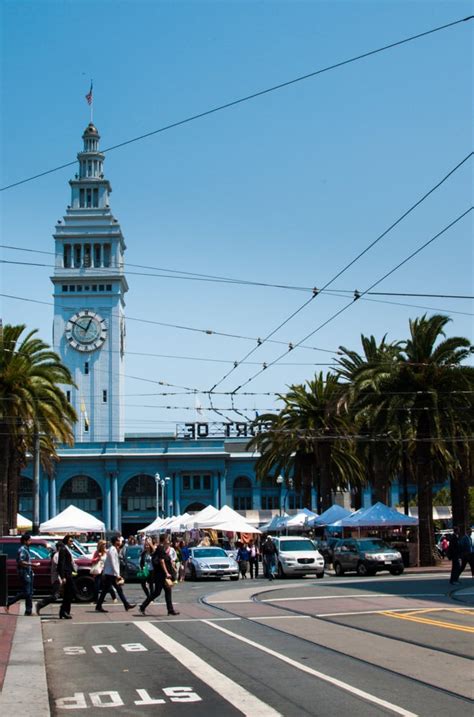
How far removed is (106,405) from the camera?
10531cm

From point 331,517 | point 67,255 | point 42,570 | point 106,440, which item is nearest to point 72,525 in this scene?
point 331,517

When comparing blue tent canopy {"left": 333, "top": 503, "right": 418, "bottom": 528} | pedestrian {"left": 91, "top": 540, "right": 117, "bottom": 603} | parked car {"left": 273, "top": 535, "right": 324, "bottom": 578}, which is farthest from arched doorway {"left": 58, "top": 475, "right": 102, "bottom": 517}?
pedestrian {"left": 91, "top": 540, "right": 117, "bottom": 603}

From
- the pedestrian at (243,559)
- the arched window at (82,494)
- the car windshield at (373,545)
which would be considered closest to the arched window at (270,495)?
the arched window at (82,494)

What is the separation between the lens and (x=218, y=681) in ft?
39.1

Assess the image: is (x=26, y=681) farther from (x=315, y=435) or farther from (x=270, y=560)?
(x=315, y=435)

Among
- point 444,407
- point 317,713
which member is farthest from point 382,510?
point 317,713

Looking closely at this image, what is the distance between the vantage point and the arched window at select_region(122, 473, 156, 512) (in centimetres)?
9606

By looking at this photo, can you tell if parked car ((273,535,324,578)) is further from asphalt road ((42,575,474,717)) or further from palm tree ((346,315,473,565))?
asphalt road ((42,575,474,717))

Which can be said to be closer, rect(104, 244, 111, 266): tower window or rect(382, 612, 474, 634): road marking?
rect(382, 612, 474, 634): road marking

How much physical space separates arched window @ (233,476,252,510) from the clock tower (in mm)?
13479

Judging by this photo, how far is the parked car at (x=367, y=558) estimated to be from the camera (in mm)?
38469

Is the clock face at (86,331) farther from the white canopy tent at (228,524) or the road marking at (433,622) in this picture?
the road marking at (433,622)

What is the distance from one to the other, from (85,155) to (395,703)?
104906 millimetres

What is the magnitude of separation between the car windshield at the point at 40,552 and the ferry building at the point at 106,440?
58.2 meters
